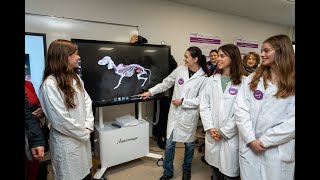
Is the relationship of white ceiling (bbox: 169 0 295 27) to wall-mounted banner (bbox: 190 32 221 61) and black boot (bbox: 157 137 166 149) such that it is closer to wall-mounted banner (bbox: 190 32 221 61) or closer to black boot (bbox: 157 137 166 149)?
wall-mounted banner (bbox: 190 32 221 61)

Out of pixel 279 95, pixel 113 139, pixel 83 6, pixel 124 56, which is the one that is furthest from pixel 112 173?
pixel 83 6

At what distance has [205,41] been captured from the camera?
3.97 meters

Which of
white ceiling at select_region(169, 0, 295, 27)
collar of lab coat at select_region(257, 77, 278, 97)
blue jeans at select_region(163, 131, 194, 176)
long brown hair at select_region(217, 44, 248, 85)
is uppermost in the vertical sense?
white ceiling at select_region(169, 0, 295, 27)

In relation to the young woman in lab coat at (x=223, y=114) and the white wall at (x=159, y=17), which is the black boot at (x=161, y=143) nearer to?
the white wall at (x=159, y=17)

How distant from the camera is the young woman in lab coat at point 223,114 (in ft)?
5.02

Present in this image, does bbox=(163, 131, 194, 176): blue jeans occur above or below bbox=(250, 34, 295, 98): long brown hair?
below

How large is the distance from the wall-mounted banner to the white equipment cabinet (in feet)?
6.83

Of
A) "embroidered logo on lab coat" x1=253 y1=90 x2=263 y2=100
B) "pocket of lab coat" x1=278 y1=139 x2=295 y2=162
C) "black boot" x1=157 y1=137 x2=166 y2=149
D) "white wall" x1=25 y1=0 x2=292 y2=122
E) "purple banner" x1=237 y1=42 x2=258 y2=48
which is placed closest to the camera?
"pocket of lab coat" x1=278 y1=139 x2=295 y2=162

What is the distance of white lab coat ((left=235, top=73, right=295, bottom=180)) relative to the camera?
1177mm

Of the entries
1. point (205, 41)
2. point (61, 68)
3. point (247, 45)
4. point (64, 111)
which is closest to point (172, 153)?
point (64, 111)

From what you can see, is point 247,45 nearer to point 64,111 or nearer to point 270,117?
point 270,117

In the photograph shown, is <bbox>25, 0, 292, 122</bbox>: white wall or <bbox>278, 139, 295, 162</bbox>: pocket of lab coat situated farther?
A: <bbox>25, 0, 292, 122</bbox>: white wall

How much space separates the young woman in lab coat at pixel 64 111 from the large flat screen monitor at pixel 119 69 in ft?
1.64

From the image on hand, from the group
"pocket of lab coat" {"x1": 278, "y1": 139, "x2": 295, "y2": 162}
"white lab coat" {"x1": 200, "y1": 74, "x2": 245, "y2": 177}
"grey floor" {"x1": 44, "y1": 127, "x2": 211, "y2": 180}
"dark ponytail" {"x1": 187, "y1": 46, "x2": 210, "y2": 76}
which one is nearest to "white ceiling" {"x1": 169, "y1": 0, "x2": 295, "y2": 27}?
"dark ponytail" {"x1": 187, "y1": 46, "x2": 210, "y2": 76}
